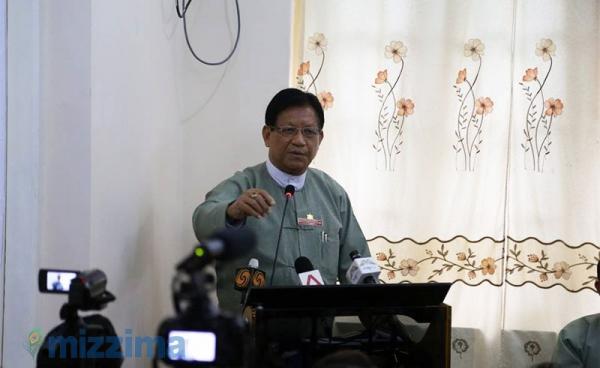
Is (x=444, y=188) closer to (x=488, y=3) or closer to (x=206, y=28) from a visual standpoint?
(x=488, y=3)

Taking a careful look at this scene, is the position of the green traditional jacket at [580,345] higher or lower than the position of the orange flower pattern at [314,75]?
lower

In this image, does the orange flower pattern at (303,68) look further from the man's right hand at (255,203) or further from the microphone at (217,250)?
the microphone at (217,250)

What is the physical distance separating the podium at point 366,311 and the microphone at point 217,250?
646mm

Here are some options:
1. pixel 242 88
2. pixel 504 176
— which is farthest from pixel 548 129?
pixel 242 88

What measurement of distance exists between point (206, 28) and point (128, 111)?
774 mm

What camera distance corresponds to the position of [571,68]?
2531 mm

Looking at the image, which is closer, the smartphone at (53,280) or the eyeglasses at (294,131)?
the smartphone at (53,280)

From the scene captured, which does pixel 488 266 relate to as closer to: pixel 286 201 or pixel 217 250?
pixel 286 201

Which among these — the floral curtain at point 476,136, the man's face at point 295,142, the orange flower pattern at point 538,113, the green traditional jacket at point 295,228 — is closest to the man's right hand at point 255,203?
the green traditional jacket at point 295,228

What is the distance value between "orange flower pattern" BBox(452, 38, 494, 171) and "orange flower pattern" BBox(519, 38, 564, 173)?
0.17m

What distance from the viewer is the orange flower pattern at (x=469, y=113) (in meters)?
2.54

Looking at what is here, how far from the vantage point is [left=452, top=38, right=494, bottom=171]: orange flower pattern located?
8.32ft

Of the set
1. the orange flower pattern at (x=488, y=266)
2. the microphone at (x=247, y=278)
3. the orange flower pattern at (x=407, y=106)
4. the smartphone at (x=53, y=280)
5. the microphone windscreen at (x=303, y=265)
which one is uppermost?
the orange flower pattern at (x=407, y=106)

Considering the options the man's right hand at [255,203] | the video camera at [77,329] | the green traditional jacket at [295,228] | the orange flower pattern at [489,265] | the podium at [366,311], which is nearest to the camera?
the video camera at [77,329]
